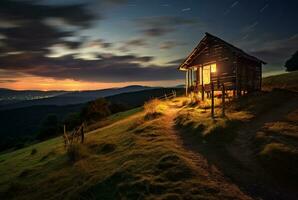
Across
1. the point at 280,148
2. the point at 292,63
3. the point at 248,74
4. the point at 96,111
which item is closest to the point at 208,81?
the point at 248,74

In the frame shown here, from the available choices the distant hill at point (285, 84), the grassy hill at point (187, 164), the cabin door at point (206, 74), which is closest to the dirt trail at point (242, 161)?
the grassy hill at point (187, 164)

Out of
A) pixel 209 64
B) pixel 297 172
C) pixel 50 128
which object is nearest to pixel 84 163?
pixel 297 172

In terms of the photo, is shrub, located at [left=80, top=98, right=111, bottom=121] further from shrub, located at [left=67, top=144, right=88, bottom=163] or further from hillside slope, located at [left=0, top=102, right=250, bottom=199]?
shrub, located at [left=67, top=144, right=88, bottom=163]

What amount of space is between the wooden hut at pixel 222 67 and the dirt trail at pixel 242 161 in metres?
12.1

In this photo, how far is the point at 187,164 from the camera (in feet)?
38.9

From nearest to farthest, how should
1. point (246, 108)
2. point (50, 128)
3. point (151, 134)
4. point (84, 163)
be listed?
point (84, 163) → point (151, 134) → point (246, 108) → point (50, 128)

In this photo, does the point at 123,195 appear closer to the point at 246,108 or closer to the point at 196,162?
the point at 196,162

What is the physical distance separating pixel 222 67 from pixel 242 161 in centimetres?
2157

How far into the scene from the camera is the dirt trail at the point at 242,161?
31.2ft

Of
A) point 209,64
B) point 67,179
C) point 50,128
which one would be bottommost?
point 50,128

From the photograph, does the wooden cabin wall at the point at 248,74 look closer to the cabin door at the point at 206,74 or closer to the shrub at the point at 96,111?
the cabin door at the point at 206,74

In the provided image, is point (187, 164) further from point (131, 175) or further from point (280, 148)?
point (280, 148)

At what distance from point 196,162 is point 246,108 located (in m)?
12.9

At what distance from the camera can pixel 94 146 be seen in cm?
2036
